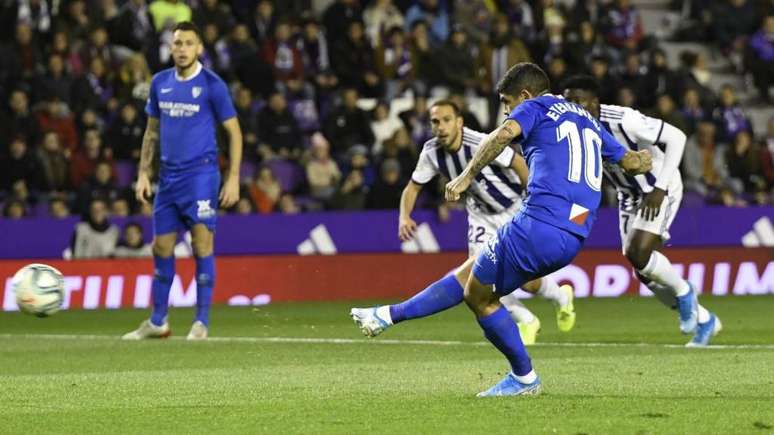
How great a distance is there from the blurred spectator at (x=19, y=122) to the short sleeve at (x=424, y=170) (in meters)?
9.67

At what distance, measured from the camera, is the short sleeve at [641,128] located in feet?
42.8

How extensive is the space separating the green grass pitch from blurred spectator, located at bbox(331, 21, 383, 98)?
320 inches

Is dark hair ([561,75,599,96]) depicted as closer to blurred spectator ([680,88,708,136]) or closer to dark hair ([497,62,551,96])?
dark hair ([497,62,551,96])

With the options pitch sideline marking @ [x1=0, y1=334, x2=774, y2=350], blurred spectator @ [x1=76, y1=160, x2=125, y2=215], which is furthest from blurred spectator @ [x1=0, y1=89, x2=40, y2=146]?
pitch sideline marking @ [x1=0, y1=334, x2=774, y2=350]

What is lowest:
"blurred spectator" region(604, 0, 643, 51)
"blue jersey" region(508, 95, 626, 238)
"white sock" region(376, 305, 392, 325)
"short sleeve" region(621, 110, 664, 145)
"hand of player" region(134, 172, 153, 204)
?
"blurred spectator" region(604, 0, 643, 51)

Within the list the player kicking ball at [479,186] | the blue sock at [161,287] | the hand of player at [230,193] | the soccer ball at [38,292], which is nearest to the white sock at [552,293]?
the player kicking ball at [479,186]

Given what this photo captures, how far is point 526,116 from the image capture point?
360 inches

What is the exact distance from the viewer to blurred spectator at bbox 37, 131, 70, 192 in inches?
837

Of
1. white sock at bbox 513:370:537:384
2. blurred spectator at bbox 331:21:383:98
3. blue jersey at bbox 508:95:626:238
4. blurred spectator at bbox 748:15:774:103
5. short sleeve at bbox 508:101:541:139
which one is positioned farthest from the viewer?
blurred spectator at bbox 748:15:774:103

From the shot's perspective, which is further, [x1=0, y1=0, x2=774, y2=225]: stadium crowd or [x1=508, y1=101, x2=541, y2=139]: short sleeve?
[x1=0, y1=0, x2=774, y2=225]: stadium crowd

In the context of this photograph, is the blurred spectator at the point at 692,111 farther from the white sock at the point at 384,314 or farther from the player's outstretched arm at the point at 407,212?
the white sock at the point at 384,314

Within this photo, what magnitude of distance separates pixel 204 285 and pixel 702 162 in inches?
476

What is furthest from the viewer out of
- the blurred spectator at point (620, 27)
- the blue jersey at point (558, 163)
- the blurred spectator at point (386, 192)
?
the blurred spectator at point (620, 27)

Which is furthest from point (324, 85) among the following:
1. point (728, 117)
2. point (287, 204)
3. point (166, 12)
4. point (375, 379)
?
point (375, 379)
